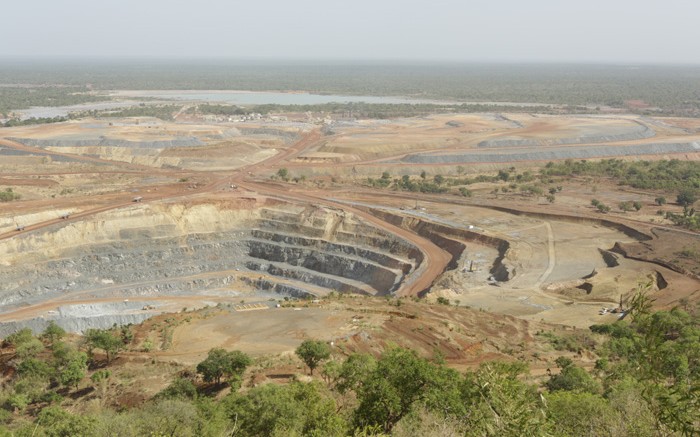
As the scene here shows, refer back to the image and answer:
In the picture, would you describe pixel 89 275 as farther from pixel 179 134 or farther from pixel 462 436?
pixel 179 134

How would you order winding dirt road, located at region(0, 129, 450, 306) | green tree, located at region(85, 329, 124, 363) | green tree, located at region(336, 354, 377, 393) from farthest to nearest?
winding dirt road, located at region(0, 129, 450, 306)
green tree, located at region(85, 329, 124, 363)
green tree, located at region(336, 354, 377, 393)

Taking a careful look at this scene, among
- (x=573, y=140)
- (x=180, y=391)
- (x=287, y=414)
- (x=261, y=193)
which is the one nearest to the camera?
(x=287, y=414)

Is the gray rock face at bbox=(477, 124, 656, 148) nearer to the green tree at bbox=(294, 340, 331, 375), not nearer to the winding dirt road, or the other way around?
the winding dirt road

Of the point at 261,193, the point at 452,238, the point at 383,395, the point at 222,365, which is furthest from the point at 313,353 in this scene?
the point at 261,193

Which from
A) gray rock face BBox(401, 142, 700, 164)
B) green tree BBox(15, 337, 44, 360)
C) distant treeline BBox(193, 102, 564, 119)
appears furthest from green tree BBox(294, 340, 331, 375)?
distant treeline BBox(193, 102, 564, 119)

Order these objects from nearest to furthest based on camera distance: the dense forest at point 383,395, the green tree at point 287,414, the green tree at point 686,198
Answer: the dense forest at point 383,395 → the green tree at point 287,414 → the green tree at point 686,198

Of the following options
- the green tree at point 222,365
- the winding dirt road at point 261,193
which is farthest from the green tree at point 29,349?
the winding dirt road at point 261,193

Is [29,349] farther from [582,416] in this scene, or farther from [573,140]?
[573,140]

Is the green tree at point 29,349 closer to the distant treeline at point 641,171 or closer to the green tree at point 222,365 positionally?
the green tree at point 222,365
